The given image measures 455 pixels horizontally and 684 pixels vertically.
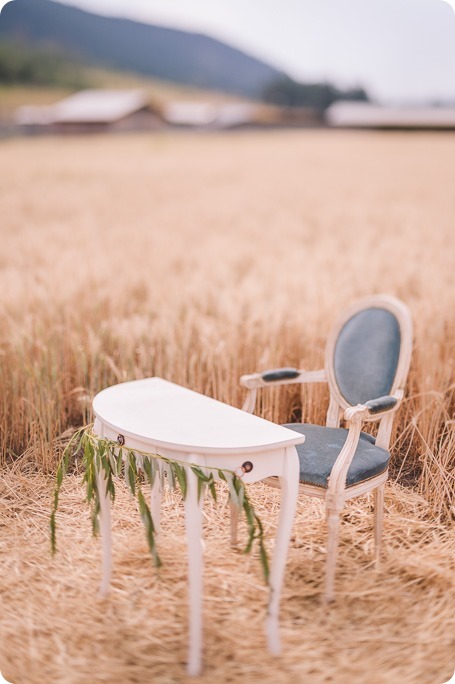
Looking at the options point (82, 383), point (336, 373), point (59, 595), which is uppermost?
point (336, 373)

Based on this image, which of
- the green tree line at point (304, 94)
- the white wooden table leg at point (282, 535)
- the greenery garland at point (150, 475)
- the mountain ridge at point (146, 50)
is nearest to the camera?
the greenery garland at point (150, 475)

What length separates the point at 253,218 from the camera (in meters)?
8.96

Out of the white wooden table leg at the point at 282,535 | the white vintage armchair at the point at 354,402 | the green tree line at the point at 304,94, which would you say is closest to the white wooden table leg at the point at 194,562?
the white wooden table leg at the point at 282,535

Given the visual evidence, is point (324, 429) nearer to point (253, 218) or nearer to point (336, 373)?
point (336, 373)

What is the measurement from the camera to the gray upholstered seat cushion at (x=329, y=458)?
2209 millimetres

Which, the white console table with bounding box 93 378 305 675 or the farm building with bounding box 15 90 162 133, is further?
the farm building with bounding box 15 90 162 133

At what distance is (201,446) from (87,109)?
1708 inches

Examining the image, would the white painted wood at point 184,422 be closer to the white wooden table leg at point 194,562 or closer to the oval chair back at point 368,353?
the white wooden table leg at point 194,562

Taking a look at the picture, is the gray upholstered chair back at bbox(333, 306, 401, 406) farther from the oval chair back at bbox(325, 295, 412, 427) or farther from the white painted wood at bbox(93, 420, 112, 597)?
the white painted wood at bbox(93, 420, 112, 597)

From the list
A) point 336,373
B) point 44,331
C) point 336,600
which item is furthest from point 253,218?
point 336,600

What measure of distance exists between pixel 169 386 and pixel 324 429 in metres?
0.58

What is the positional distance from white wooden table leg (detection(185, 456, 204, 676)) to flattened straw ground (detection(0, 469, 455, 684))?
73 millimetres

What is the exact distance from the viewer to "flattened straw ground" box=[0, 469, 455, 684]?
196cm

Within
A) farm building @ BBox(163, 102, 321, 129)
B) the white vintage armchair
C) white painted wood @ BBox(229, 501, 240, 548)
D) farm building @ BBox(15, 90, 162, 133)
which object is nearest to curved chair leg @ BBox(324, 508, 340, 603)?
the white vintage armchair
